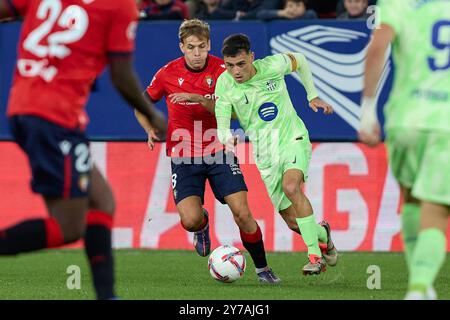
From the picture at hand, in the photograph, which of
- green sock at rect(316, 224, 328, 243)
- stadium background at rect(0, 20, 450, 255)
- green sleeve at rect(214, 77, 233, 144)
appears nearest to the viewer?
green sleeve at rect(214, 77, 233, 144)

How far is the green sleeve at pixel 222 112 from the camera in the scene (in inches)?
385

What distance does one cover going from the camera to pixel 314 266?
377 inches

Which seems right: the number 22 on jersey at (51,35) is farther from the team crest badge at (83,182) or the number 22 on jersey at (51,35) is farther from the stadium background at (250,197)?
the stadium background at (250,197)

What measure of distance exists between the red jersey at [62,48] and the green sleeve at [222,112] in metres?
3.16

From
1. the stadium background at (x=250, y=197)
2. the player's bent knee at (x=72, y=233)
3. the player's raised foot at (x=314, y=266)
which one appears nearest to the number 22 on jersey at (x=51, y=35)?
the player's bent knee at (x=72, y=233)

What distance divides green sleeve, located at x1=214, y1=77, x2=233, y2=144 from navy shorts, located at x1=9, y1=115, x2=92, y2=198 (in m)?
3.24

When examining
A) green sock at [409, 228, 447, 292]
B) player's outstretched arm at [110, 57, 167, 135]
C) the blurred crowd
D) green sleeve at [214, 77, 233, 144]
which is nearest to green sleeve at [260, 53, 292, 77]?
green sleeve at [214, 77, 233, 144]

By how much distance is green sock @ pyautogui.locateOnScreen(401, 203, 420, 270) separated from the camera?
679 centimetres

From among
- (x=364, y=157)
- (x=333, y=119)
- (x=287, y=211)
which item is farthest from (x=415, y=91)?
(x=333, y=119)

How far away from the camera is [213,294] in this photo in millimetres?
8922

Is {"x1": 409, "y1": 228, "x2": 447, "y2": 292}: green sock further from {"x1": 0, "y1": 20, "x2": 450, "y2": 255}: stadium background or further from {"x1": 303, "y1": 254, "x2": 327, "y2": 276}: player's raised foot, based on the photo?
{"x1": 0, "y1": 20, "x2": 450, "y2": 255}: stadium background

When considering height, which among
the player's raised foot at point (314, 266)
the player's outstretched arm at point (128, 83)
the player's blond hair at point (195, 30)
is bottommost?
the player's raised foot at point (314, 266)

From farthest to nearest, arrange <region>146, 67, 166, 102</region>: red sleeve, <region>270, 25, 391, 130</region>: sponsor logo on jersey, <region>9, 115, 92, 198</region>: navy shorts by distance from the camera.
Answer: <region>270, 25, 391, 130</region>: sponsor logo on jersey
<region>146, 67, 166, 102</region>: red sleeve
<region>9, 115, 92, 198</region>: navy shorts
